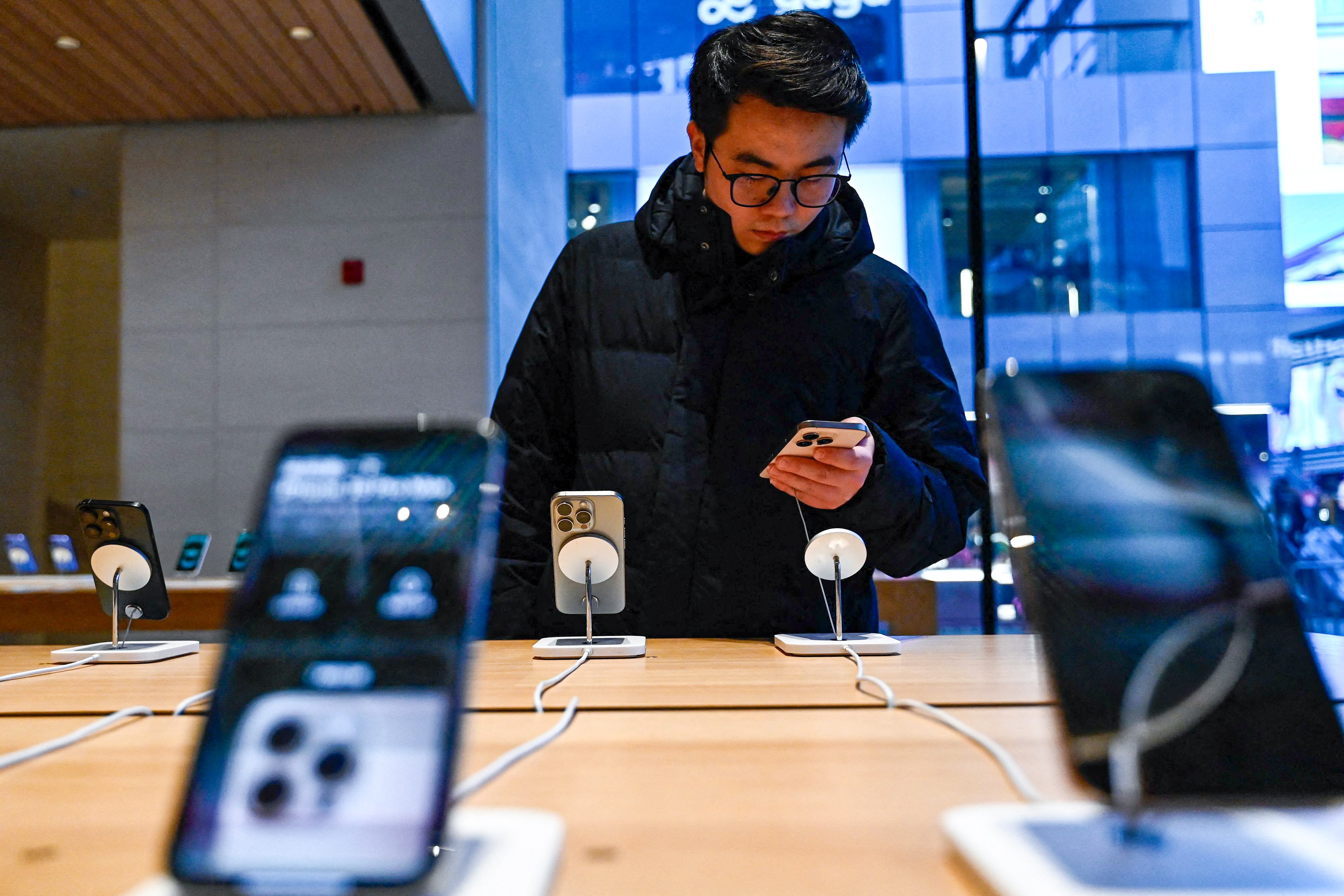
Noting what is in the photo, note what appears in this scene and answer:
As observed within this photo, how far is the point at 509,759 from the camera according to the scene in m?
0.51

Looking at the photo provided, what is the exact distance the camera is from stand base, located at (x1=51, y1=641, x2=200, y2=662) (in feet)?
3.40

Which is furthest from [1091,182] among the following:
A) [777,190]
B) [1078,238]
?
[777,190]

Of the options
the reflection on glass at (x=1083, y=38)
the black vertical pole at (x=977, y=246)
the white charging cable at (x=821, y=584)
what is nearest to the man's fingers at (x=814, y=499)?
the white charging cable at (x=821, y=584)

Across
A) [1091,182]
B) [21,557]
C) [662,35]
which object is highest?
[662,35]

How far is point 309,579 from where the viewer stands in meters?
0.37

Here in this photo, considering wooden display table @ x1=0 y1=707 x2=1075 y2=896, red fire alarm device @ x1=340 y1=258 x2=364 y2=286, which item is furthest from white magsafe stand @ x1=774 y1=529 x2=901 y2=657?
red fire alarm device @ x1=340 y1=258 x2=364 y2=286

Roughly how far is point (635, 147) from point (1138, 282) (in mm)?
2431

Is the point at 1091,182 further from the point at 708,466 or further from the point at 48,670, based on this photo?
the point at 48,670

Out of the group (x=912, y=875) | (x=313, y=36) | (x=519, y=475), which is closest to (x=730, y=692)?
(x=912, y=875)

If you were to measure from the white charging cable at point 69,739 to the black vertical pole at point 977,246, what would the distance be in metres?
2.89

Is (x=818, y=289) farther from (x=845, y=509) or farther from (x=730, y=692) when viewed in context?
(x=730, y=692)

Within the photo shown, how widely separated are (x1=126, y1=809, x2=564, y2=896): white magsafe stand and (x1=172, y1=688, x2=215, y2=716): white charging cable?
380 millimetres

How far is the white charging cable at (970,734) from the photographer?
443 millimetres

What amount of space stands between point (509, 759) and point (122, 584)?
0.93m
